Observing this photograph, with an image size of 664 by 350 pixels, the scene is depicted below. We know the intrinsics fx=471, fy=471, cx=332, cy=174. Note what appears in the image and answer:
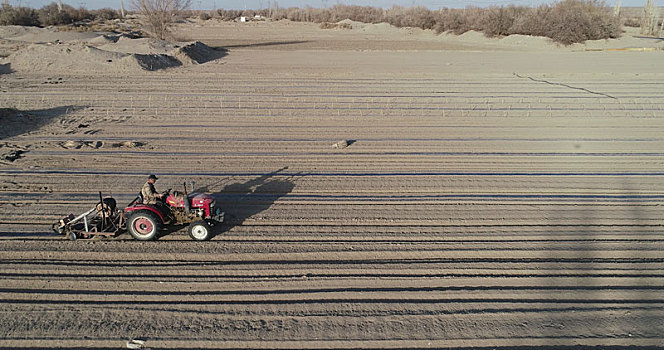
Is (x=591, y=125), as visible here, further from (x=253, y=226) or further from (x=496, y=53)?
(x=496, y=53)

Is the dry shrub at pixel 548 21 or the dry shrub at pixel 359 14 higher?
the dry shrub at pixel 359 14

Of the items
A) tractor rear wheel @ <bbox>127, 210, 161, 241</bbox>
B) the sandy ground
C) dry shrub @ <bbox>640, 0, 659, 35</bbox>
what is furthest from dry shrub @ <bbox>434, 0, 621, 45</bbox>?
tractor rear wheel @ <bbox>127, 210, 161, 241</bbox>

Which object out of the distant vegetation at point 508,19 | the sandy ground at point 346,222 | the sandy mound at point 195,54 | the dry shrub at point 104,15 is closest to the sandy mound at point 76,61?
the sandy mound at point 195,54

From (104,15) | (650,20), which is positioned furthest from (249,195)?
(104,15)

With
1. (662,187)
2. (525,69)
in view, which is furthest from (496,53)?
(662,187)

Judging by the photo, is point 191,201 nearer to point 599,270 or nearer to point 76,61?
point 599,270

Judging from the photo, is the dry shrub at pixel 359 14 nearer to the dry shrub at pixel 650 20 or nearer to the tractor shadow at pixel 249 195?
the dry shrub at pixel 650 20
